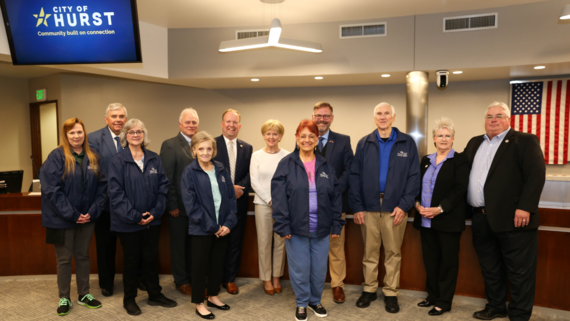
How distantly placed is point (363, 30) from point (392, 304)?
13.9ft

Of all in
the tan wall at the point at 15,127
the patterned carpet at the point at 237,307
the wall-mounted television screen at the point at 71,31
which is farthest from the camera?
the tan wall at the point at 15,127

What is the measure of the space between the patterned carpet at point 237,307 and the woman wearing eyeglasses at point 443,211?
0.33 m

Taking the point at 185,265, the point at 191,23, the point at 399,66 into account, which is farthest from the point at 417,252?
the point at 191,23

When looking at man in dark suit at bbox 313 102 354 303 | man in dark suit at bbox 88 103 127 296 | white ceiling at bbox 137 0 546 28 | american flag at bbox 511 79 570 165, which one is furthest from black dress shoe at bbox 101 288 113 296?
american flag at bbox 511 79 570 165

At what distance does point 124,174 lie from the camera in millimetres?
3133

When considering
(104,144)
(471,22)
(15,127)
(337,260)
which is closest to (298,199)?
(337,260)

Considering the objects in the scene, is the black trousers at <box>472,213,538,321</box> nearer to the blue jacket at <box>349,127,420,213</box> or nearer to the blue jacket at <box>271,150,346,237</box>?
the blue jacket at <box>349,127,420,213</box>

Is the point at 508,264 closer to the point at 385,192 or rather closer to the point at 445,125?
the point at 385,192

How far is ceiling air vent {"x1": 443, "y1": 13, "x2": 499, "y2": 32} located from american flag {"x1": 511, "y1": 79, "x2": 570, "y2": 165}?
169cm

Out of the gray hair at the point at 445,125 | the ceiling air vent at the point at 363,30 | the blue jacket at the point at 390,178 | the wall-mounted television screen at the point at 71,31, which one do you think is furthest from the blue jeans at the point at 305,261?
the ceiling air vent at the point at 363,30

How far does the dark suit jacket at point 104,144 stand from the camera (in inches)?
140

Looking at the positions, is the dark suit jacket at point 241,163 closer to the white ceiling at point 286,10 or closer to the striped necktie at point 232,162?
the striped necktie at point 232,162

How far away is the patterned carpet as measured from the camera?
10.5ft

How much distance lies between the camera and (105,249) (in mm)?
3654
